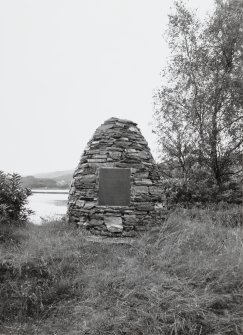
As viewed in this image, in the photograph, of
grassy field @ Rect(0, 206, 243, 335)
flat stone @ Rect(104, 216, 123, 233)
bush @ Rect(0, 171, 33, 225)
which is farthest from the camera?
bush @ Rect(0, 171, 33, 225)

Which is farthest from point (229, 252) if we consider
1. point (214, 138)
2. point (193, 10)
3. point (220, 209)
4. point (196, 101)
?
point (193, 10)

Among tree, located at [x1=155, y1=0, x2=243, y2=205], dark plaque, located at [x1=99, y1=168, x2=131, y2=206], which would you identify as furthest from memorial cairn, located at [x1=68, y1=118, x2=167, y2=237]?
tree, located at [x1=155, y1=0, x2=243, y2=205]

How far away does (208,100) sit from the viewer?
1112cm

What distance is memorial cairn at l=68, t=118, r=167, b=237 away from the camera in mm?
6770

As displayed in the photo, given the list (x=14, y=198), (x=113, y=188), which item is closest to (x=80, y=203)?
(x=113, y=188)

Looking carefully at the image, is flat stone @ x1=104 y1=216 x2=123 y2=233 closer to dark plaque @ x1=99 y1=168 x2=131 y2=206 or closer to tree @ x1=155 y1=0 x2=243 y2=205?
dark plaque @ x1=99 y1=168 x2=131 y2=206

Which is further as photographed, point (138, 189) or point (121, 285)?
point (138, 189)

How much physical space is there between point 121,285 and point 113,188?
2.72 m

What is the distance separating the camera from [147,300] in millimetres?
4055

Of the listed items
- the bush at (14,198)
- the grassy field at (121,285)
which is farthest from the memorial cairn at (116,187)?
the bush at (14,198)

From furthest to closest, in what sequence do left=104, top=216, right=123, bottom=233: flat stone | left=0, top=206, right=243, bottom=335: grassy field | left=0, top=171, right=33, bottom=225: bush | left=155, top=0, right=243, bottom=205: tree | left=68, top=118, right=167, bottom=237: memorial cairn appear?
left=155, top=0, right=243, bottom=205: tree → left=0, top=171, right=33, bottom=225: bush → left=68, top=118, right=167, bottom=237: memorial cairn → left=104, top=216, right=123, bottom=233: flat stone → left=0, top=206, right=243, bottom=335: grassy field

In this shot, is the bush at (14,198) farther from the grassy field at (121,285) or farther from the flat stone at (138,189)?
the flat stone at (138,189)

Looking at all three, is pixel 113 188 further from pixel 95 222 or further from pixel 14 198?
pixel 14 198

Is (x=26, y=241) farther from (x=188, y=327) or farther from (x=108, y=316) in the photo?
(x=188, y=327)
